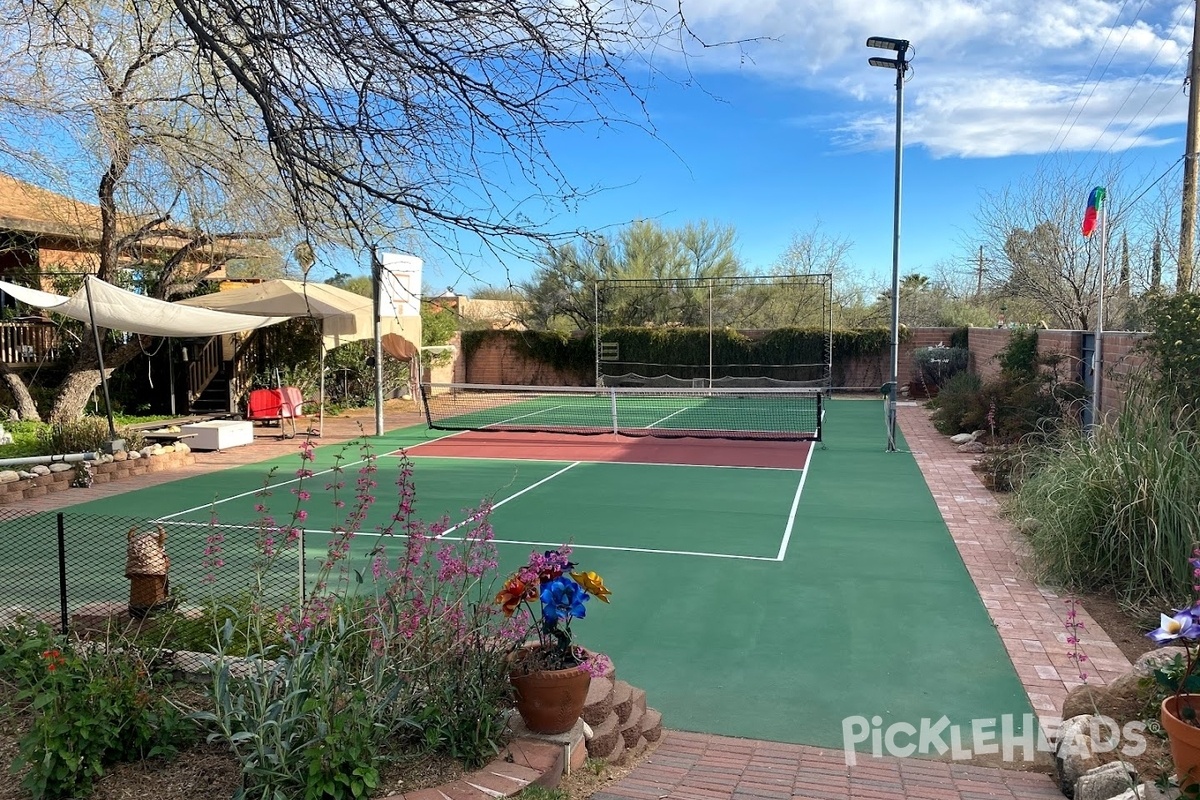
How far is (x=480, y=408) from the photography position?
22562mm

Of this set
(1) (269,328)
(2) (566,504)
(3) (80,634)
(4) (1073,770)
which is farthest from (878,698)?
(1) (269,328)

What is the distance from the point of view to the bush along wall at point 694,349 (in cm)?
2609

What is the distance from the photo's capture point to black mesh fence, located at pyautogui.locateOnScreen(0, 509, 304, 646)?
4438 mm

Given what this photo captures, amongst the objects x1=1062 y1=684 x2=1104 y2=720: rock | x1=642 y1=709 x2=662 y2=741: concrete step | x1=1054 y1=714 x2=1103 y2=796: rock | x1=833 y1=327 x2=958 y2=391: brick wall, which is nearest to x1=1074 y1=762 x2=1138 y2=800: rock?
x1=1054 y1=714 x2=1103 y2=796: rock

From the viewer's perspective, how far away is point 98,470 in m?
11.1

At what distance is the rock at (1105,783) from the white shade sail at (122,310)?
1135 cm

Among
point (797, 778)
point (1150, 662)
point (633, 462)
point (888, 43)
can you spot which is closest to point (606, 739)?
point (797, 778)

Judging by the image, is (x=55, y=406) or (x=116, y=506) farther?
(x=55, y=406)

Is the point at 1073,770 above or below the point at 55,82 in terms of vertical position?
below

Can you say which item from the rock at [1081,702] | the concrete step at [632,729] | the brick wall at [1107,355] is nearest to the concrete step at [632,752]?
the concrete step at [632,729]

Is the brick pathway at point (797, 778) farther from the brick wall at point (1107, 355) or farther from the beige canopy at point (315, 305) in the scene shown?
the beige canopy at point (315, 305)

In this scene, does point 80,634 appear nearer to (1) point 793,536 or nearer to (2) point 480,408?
(1) point 793,536

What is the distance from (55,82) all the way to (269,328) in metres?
10.2

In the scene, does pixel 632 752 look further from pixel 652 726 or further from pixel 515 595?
pixel 515 595
